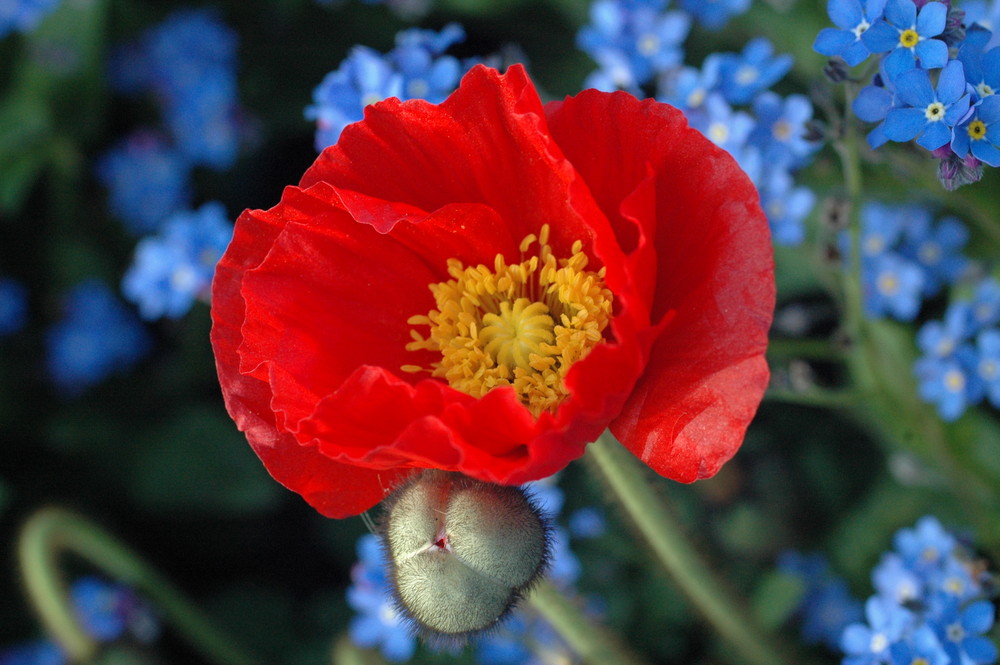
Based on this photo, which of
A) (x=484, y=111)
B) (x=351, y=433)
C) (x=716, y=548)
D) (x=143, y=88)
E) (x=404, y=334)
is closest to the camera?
(x=351, y=433)

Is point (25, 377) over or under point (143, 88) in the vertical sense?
under

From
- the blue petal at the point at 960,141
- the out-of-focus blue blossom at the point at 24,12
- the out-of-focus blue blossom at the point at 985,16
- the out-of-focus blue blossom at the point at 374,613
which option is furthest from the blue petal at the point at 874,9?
the out-of-focus blue blossom at the point at 24,12

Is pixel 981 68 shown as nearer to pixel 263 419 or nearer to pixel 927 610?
pixel 927 610

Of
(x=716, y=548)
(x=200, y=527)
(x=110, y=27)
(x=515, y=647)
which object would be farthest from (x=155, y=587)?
(x=110, y=27)

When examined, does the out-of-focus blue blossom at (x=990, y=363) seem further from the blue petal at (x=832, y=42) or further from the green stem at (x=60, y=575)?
the green stem at (x=60, y=575)

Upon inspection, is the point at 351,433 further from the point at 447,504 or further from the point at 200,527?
the point at 200,527

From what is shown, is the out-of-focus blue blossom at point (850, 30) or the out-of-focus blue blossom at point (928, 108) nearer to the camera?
the out-of-focus blue blossom at point (928, 108)

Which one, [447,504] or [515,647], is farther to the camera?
[515,647]
